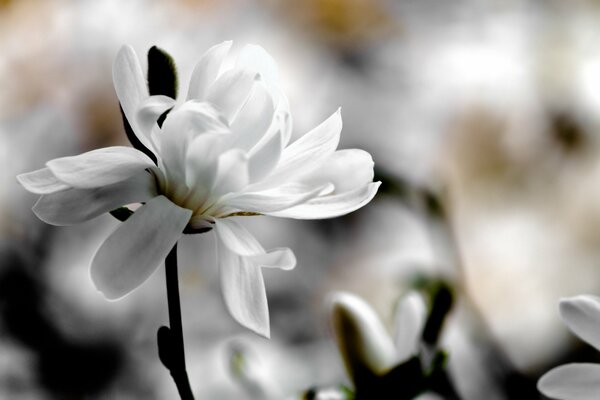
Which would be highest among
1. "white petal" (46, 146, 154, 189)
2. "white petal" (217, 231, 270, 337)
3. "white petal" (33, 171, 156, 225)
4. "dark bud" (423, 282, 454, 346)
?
"white petal" (46, 146, 154, 189)

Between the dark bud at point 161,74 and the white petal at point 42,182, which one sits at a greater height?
the dark bud at point 161,74

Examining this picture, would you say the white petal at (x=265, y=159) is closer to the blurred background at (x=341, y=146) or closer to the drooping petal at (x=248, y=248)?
the drooping petal at (x=248, y=248)

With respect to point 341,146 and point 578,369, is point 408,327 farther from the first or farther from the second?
point 341,146

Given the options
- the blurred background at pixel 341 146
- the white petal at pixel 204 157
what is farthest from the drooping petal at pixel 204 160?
the blurred background at pixel 341 146

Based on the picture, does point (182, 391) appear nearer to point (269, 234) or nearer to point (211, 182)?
point (211, 182)

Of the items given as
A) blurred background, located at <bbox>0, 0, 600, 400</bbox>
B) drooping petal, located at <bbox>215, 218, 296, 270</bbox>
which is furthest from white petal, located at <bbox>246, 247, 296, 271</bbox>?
blurred background, located at <bbox>0, 0, 600, 400</bbox>

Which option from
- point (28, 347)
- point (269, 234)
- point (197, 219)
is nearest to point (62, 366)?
point (28, 347)

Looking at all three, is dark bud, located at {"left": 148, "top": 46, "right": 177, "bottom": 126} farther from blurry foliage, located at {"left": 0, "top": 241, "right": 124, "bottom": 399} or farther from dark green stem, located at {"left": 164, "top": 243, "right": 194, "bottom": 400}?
blurry foliage, located at {"left": 0, "top": 241, "right": 124, "bottom": 399}
